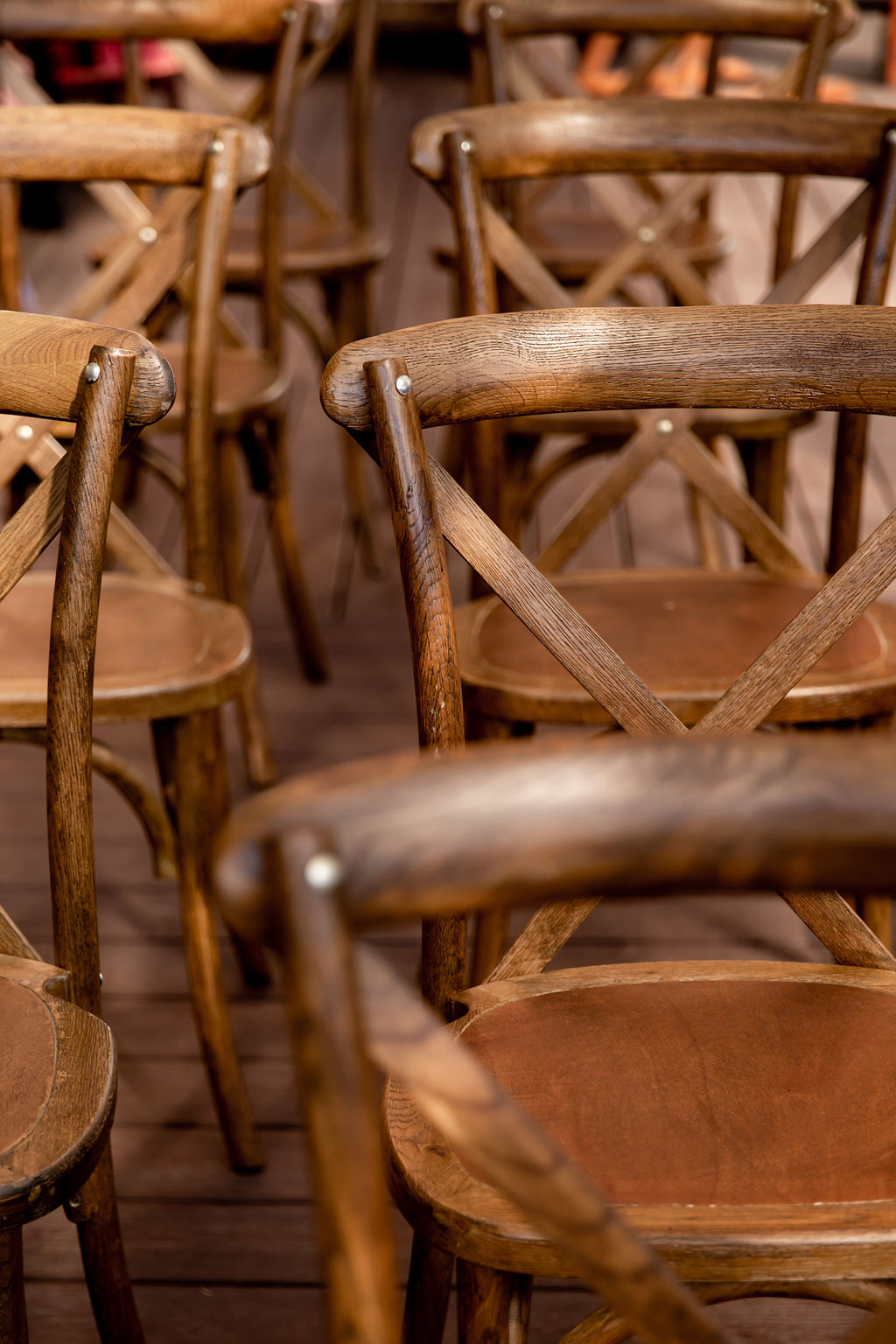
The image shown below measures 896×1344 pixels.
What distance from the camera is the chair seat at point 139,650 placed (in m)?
1.20

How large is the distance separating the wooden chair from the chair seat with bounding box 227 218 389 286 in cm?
122

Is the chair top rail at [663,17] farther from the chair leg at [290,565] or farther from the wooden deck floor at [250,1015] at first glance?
the wooden deck floor at [250,1015]

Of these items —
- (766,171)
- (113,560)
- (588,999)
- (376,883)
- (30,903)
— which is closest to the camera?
(376,883)

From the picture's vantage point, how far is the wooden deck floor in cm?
117

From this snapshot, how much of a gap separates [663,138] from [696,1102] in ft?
3.17

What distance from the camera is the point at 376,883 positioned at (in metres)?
0.46

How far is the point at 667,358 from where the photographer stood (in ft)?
2.94

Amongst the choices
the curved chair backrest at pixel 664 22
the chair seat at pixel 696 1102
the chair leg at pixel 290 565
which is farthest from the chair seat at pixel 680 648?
the curved chair backrest at pixel 664 22

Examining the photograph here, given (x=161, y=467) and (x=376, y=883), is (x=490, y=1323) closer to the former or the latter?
(x=376, y=883)

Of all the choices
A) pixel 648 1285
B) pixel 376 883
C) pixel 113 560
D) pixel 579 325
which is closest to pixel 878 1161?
pixel 648 1285

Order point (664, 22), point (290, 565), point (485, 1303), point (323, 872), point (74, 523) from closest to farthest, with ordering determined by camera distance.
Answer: point (323, 872)
point (485, 1303)
point (74, 523)
point (664, 22)
point (290, 565)

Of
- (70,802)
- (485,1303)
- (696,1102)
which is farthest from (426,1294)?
(70,802)

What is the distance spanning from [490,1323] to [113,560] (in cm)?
176

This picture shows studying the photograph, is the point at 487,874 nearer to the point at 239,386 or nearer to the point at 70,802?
the point at 70,802
